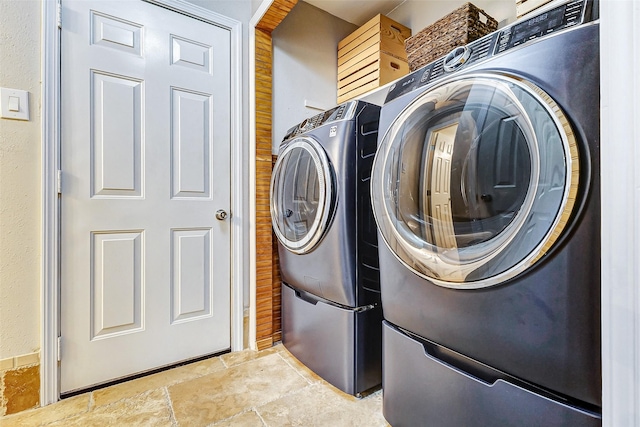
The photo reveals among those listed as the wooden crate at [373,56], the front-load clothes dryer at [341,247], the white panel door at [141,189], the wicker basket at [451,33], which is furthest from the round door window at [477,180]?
the white panel door at [141,189]

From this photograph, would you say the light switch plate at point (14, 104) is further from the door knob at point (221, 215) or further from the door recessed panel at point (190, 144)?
the door knob at point (221, 215)

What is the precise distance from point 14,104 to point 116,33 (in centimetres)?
57

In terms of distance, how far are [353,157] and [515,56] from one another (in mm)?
676

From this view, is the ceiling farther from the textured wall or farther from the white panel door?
the textured wall

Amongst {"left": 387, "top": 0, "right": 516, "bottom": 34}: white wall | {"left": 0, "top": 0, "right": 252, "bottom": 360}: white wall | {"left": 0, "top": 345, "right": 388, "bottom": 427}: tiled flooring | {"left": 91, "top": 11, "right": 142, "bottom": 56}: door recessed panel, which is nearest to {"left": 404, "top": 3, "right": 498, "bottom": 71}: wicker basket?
{"left": 387, "top": 0, "right": 516, "bottom": 34}: white wall

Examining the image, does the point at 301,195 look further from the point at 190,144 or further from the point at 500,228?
the point at 500,228

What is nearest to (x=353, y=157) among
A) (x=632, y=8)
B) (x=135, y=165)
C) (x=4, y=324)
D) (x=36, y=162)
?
(x=632, y=8)

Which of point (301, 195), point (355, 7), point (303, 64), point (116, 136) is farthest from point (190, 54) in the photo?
point (355, 7)

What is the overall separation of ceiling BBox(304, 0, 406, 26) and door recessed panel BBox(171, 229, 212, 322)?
1763 millimetres

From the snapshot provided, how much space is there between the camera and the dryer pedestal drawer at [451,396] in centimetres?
71

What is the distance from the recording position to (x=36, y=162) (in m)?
1.32

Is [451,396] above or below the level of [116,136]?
below

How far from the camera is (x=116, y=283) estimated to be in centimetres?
149

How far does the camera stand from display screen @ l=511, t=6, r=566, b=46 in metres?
0.70
